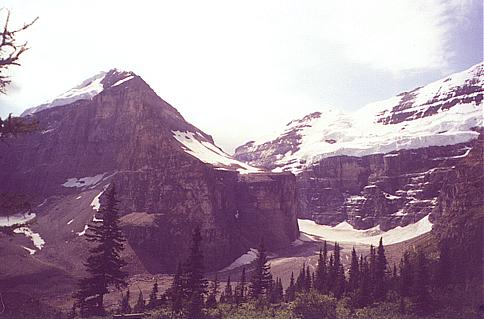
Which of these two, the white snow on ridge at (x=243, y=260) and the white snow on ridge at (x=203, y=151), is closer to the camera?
the white snow on ridge at (x=243, y=260)

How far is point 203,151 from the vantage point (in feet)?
498

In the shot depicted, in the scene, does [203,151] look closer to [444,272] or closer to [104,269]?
[444,272]

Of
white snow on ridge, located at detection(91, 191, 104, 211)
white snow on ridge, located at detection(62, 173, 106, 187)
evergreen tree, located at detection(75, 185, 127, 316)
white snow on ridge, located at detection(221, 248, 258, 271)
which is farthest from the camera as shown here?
white snow on ridge, located at detection(62, 173, 106, 187)

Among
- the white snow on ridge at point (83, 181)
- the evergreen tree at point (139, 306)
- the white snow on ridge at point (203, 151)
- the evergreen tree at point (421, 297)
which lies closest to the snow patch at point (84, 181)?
the white snow on ridge at point (83, 181)

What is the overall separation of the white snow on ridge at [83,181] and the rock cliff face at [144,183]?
46 cm

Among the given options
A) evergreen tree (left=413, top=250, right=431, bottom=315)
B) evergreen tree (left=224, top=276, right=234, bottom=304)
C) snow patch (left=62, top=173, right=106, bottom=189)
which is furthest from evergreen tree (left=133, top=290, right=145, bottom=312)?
snow patch (left=62, top=173, right=106, bottom=189)

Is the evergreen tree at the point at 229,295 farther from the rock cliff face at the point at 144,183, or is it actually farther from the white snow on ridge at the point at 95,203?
the white snow on ridge at the point at 95,203

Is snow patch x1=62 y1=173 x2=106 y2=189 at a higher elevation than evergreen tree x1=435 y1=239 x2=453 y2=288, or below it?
higher

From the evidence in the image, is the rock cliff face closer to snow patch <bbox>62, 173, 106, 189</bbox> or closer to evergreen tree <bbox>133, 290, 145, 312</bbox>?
snow patch <bbox>62, 173, 106, 189</bbox>

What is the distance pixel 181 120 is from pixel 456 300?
14207 cm

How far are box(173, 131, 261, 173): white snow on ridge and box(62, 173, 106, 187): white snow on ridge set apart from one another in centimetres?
2786

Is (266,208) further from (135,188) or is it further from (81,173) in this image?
(81,173)

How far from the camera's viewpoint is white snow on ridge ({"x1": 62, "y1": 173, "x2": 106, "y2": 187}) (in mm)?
140350

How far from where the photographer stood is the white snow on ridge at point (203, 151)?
464 ft
